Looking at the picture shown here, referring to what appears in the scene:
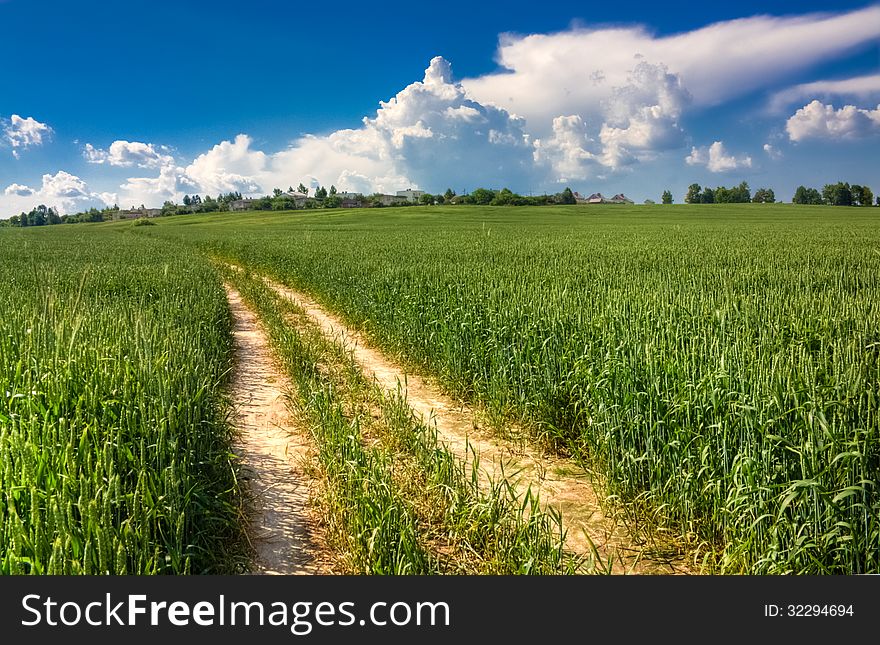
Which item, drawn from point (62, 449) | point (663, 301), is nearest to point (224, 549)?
point (62, 449)

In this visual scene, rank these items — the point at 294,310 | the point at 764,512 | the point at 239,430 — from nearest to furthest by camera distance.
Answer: the point at 764,512 → the point at 239,430 → the point at 294,310

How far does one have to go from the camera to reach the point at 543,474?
18.7 feet

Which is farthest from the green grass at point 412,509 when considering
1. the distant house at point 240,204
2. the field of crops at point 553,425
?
the distant house at point 240,204

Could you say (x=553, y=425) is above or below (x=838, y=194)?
below

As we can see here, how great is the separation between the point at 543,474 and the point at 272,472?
2696 mm

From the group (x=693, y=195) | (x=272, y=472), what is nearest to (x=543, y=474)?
(x=272, y=472)

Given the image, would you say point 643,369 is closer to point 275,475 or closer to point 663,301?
point 663,301

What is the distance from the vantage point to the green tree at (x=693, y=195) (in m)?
150

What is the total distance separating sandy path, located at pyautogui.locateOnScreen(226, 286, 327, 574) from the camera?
167 inches

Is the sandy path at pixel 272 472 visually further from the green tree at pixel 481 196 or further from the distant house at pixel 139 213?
the distant house at pixel 139 213

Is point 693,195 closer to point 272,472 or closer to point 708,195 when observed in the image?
point 708,195

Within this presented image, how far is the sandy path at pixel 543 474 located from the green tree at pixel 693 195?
158746mm

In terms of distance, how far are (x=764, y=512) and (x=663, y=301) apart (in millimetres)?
4442

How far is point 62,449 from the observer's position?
3.94m
